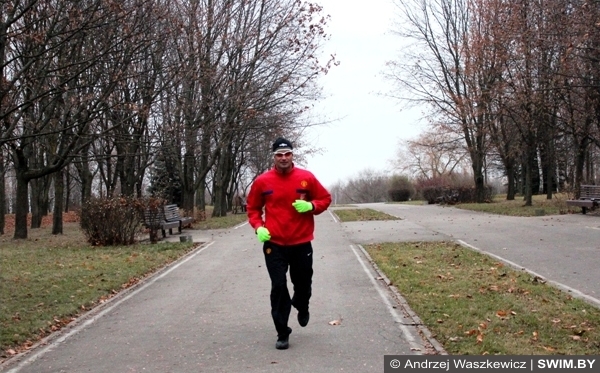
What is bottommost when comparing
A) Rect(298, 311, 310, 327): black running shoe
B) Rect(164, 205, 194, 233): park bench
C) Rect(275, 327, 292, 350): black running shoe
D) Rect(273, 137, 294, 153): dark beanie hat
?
Rect(275, 327, 292, 350): black running shoe

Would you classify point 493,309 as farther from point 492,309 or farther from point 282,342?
point 282,342

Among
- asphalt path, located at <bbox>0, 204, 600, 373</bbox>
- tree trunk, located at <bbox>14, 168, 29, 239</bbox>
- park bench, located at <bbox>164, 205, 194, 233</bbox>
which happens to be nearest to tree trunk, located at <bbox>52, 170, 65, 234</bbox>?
tree trunk, located at <bbox>14, 168, 29, 239</bbox>

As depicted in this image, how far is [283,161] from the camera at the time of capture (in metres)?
6.75

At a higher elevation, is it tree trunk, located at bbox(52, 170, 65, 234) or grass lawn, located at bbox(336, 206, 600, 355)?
tree trunk, located at bbox(52, 170, 65, 234)

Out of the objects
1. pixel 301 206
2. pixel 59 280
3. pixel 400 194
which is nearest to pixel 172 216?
pixel 59 280

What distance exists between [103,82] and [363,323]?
1325 centimetres

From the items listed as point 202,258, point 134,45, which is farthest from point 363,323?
point 134,45

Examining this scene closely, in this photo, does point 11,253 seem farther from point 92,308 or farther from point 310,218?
point 310,218

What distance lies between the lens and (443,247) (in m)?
16.0

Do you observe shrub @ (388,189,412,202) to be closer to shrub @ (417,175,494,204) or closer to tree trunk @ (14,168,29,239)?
shrub @ (417,175,494,204)

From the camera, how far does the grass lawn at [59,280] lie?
27.2 feet

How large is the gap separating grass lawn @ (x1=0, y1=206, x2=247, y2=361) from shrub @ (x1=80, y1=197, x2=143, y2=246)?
43cm

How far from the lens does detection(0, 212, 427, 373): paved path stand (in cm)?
623

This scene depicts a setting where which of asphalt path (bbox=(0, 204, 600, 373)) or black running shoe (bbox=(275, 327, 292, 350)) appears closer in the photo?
asphalt path (bbox=(0, 204, 600, 373))
